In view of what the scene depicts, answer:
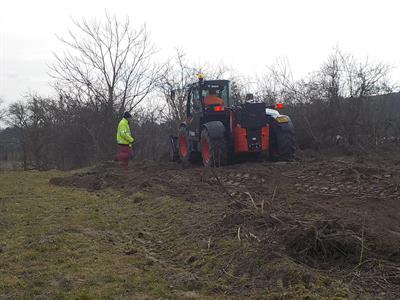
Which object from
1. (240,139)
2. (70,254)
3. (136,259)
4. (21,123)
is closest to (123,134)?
(240,139)

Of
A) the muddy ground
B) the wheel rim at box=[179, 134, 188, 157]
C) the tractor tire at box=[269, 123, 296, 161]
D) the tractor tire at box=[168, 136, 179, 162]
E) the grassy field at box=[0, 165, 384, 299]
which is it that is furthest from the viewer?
the tractor tire at box=[168, 136, 179, 162]

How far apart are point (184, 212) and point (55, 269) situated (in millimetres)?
2755

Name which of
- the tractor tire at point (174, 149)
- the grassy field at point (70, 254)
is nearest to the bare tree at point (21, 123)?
the tractor tire at point (174, 149)

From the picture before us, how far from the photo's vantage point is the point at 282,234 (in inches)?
207

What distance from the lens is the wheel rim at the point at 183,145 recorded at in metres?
15.7

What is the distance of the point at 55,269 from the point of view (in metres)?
5.32

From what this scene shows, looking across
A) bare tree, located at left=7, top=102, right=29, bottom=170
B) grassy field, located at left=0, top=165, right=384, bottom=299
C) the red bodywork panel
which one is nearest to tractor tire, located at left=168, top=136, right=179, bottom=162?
the red bodywork panel

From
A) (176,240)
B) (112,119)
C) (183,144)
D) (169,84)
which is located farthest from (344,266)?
(169,84)

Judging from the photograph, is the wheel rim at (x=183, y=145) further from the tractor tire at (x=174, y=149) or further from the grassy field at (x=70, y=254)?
the grassy field at (x=70, y=254)

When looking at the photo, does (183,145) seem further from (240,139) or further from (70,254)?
(70,254)

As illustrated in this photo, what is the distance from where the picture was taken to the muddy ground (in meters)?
4.29

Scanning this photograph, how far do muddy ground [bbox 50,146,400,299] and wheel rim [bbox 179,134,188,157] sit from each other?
5.40 metres

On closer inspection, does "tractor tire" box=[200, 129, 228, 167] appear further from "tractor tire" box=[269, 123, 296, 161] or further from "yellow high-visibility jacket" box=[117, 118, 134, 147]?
"yellow high-visibility jacket" box=[117, 118, 134, 147]

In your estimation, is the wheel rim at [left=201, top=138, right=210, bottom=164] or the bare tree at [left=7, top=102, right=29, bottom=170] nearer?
the wheel rim at [left=201, top=138, right=210, bottom=164]
